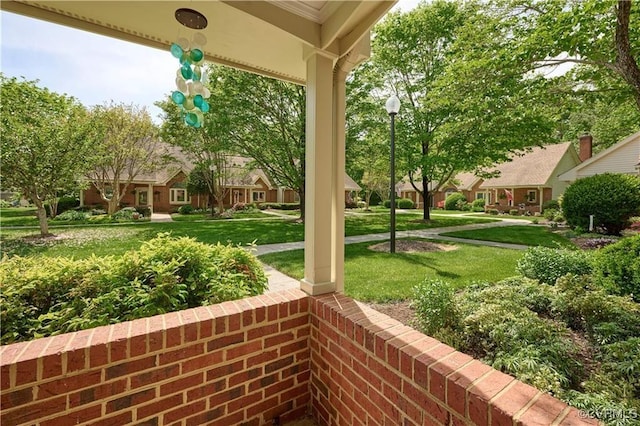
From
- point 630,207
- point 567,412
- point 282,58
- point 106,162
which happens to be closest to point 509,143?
point 630,207

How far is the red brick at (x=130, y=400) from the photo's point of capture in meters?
1.42

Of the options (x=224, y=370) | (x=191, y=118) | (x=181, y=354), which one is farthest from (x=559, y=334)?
(x=191, y=118)

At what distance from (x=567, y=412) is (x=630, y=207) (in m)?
12.4

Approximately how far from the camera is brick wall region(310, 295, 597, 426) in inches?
41.2

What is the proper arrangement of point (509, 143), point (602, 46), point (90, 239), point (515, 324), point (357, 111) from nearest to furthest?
1. point (515, 324)
2. point (602, 46)
3. point (90, 239)
4. point (509, 143)
5. point (357, 111)

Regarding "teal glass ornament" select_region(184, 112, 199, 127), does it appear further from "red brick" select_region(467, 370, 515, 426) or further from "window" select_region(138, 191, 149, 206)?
"window" select_region(138, 191, 149, 206)

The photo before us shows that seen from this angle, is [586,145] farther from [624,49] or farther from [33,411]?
[33,411]

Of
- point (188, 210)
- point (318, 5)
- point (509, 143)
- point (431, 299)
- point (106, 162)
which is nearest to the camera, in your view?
point (318, 5)

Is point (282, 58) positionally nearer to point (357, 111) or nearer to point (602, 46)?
point (602, 46)

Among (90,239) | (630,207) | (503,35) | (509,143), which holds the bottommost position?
(90,239)

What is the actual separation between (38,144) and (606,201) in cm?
1856

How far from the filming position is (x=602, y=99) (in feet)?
22.5

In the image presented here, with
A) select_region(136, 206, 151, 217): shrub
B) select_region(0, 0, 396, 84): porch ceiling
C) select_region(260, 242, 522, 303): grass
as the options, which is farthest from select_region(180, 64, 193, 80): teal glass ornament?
select_region(136, 206, 151, 217): shrub

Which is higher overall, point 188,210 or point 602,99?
point 602,99
